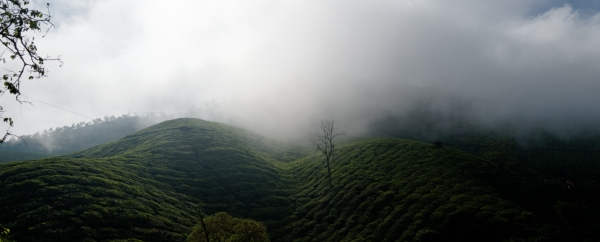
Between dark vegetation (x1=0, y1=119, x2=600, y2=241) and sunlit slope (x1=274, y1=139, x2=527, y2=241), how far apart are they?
322 millimetres

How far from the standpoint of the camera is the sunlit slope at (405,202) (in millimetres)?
53781

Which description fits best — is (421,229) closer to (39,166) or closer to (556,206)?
(556,206)

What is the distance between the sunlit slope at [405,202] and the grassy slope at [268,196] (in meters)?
0.30

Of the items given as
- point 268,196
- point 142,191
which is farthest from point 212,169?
point 142,191

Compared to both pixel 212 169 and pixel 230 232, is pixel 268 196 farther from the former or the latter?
pixel 230 232

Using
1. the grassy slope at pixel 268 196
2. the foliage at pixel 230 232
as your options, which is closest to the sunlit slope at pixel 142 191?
the grassy slope at pixel 268 196

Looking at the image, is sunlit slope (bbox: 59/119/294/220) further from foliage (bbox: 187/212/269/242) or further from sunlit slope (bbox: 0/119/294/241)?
foliage (bbox: 187/212/269/242)

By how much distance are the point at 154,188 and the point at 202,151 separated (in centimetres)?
4929

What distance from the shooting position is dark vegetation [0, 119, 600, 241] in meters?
50.2

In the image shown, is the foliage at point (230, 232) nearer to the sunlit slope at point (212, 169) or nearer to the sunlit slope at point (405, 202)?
the sunlit slope at point (405, 202)

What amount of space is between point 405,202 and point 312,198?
114 feet

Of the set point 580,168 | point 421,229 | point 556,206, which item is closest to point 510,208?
point 556,206

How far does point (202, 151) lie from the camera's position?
13000cm

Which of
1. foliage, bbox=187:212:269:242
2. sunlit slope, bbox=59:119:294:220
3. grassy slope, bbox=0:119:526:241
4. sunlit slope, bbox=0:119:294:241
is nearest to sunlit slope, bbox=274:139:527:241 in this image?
grassy slope, bbox=0:119:526:241
